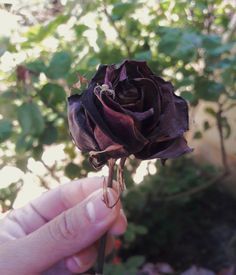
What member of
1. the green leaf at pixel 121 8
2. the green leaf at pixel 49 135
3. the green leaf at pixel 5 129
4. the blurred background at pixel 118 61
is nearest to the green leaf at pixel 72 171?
the blurred background at pixel 118 61

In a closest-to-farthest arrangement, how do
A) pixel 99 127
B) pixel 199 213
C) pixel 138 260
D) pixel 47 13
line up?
1. pixel 99 127
2. pixel 138 260
3. pixel 47 13
4. pixel 199 213

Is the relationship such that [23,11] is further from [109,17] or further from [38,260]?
[38,260]

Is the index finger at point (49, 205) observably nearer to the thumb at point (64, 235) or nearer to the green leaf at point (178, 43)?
the thumb at point (64, 235)

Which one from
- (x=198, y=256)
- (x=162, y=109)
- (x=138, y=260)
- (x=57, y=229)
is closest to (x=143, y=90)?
(x=162, y=109)

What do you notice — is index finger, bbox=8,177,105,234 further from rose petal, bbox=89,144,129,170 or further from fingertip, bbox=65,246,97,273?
rose petal, bbox=89,144,129,170

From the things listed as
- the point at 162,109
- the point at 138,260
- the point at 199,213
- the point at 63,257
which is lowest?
the point at 199,213

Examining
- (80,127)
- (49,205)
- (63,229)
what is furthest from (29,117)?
(80,127)
